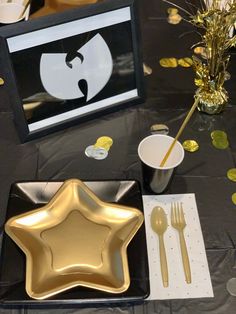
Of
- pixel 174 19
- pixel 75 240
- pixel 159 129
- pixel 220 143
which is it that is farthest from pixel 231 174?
pixel 174 19

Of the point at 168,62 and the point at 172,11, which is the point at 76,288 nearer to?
the point at 168,62

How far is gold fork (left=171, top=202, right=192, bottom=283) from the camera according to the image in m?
0.76

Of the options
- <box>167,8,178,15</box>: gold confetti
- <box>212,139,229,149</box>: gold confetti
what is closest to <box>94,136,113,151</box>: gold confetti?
<box>212,139,229,149</box>: gold confetti

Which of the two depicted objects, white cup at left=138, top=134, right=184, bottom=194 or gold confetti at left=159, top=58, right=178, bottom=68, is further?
gold confetti at left=159, top=58, right=178, bottom=68

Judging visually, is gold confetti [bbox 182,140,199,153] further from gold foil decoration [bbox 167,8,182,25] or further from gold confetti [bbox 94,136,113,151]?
gold foil decoration [bbox 167,8,182,25]

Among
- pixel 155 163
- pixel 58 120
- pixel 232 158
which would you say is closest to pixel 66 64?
pixel 58 120

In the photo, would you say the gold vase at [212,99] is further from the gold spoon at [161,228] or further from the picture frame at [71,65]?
the gold spoon at [161,228]

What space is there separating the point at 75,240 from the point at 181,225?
21 cm

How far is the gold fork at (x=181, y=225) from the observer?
759mm

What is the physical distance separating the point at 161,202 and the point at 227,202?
142 mm

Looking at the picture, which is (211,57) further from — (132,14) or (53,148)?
(53,148)

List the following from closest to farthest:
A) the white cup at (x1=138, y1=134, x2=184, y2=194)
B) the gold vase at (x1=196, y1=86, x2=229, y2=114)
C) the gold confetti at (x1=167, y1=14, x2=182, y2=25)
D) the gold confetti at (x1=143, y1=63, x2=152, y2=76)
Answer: the white cup at (x1=138, y1=134, x2=184, y2=194) → the gold vase at (x1=196, y1=86, x2=229, y2=114) → the gold confetti at (x1=143, y1=63, x2=152, y2=76) → the gold confetti at (x1=167, y1=14, x2=182, y2=25)

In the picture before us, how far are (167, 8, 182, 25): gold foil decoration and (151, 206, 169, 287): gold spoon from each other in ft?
2.40

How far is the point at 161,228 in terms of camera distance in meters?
0.81
